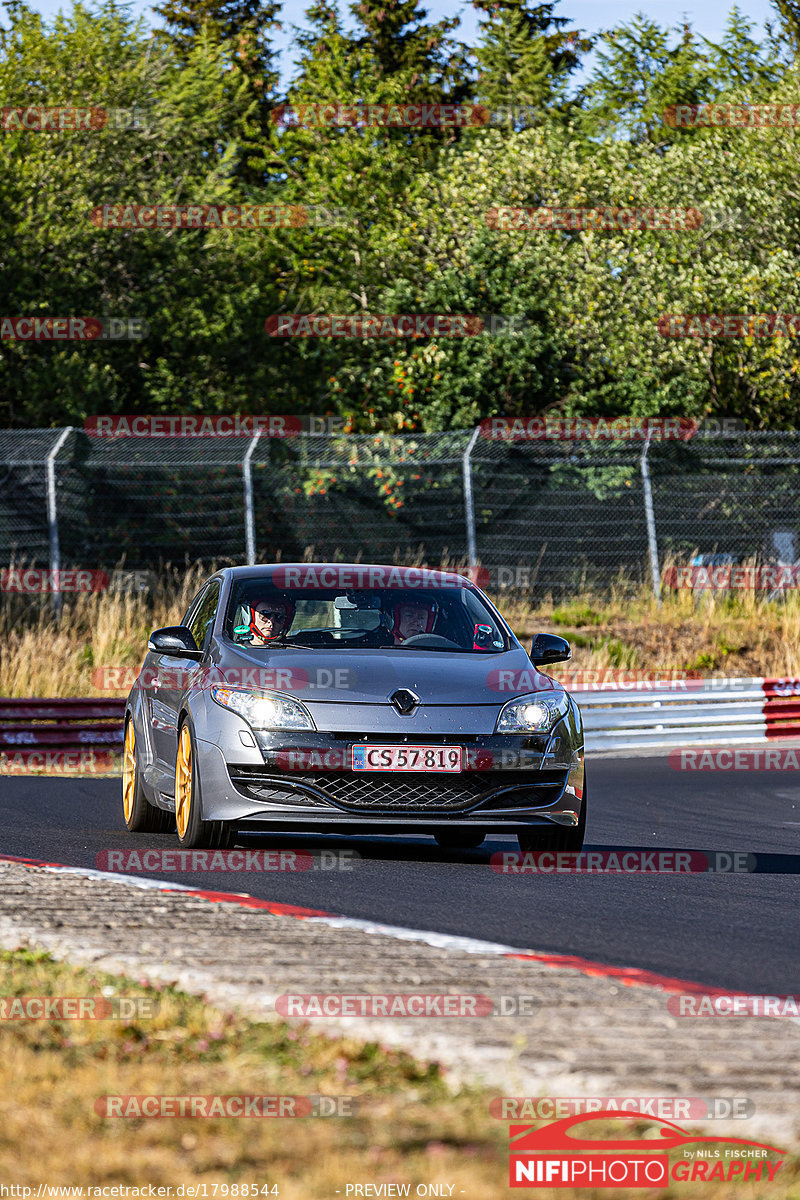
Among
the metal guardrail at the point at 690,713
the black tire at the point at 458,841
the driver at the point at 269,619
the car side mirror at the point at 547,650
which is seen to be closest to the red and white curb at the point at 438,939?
the driver at the point at 269,619

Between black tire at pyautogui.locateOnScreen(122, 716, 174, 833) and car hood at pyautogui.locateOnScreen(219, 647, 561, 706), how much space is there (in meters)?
1.44

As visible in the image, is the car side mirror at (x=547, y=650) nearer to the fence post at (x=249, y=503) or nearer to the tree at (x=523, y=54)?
the fence post at (x=249, y=503)

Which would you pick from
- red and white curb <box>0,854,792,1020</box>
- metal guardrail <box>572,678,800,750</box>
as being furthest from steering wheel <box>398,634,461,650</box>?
metal guardrail <box>572,678,800,750</box>

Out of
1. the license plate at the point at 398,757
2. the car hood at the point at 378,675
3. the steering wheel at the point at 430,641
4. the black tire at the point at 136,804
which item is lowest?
the black tire at the point at 136,804

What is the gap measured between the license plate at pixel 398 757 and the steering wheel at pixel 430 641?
3.68 feet

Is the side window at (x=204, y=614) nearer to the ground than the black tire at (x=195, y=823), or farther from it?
farther from it

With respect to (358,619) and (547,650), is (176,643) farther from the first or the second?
(547,650)

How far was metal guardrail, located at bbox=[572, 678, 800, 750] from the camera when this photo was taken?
1834 cm

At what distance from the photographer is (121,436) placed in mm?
23719

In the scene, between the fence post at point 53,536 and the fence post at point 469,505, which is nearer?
the fence post at point 53,536

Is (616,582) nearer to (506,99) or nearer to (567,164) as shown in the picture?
(567,164)

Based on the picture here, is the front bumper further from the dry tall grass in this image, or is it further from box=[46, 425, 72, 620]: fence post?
box=[46, 425, 72, 620]: fence post

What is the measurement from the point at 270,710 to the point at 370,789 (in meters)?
0.59

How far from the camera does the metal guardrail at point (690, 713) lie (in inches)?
722
